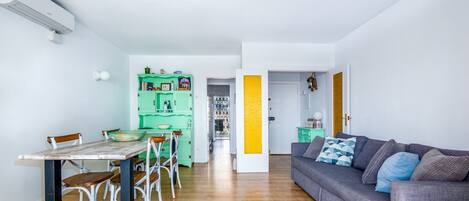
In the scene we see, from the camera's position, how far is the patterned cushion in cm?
301

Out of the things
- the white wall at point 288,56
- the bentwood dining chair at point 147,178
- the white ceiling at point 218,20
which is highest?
the white ceiling at point 218,20

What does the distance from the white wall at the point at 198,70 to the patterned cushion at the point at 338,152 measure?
108 inches

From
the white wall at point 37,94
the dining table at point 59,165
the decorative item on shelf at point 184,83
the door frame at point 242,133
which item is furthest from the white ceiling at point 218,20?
the dining table at point 59,165

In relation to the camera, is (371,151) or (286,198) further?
(286,198)

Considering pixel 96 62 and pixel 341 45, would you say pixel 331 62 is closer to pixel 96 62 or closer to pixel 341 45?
pixel 341 45

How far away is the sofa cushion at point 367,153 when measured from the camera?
271 cm

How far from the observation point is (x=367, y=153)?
9.13ft

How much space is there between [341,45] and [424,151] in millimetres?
2604

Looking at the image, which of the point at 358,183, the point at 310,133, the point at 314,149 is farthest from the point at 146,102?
the point at 358,183

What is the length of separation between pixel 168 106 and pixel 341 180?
3.82m

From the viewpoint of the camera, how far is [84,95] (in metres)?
3.62

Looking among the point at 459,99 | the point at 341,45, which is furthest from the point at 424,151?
the point at 341,45

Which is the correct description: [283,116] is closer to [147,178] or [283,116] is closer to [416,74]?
[416,74]

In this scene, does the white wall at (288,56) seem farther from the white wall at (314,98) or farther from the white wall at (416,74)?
the white wall at (416,74)
